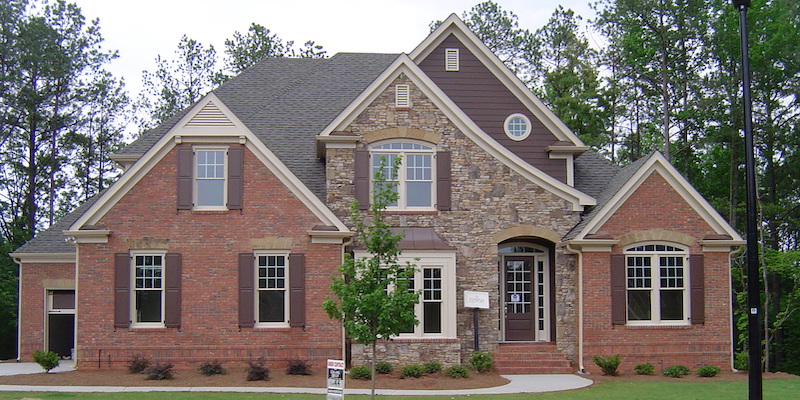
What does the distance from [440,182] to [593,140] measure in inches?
803

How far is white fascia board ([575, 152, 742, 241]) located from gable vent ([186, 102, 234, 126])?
9.31 metres

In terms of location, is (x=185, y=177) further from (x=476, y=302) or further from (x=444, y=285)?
(x=476, y=302)

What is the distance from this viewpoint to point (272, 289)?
70.4 ft

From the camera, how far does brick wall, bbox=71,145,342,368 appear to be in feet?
68.7

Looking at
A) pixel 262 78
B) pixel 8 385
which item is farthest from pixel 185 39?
pixel 8 385

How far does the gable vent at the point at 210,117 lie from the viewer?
21328 millimetres

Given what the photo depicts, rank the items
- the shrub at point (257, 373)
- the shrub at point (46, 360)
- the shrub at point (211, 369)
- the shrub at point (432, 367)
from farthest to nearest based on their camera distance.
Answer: the shrub at point (432, 367) → the shrub at point (211, 369) → the shrub at point (46, 360) → the shrub at point (257, 373)

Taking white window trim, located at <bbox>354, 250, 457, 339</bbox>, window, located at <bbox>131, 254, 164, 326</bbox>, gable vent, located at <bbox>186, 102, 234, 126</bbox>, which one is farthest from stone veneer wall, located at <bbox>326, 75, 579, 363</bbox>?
window, located at <bbox>131, 254, 164, 326</bbox>

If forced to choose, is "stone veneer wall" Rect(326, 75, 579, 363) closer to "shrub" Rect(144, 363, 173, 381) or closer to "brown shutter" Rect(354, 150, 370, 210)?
"brown shutter" Rect(354, 150, 370, 210)

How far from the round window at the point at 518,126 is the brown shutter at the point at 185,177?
8.76 m

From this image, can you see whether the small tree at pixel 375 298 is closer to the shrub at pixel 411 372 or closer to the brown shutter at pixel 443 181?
the shrub at pixel 411 372

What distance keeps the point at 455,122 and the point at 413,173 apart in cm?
171

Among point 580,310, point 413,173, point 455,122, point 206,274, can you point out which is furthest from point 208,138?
point 580,310

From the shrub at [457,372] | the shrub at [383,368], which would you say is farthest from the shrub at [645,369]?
the shrub at [383,368]
